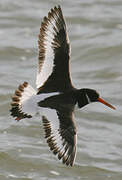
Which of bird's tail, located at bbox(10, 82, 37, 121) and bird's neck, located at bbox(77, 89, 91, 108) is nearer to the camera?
bird's tail, located at bbox(10, 82, 37, 121)

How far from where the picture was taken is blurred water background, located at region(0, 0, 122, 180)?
729cm

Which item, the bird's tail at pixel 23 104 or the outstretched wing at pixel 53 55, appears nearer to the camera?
the bird's tail at pixel 23 104

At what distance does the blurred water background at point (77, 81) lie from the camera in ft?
23.9

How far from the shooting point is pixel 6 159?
24.3 feet

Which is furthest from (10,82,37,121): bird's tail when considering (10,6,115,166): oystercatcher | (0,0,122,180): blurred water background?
(0,0,122,180): blurred water background

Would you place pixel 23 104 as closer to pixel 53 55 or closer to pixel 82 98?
pixel 82 98

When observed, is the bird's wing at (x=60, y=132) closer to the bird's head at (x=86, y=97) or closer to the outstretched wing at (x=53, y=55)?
the bird's head at (x=86, y=97)

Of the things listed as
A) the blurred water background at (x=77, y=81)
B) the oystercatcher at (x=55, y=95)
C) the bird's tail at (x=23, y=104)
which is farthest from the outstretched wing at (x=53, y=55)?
the blurred water background at (x=77, y=81)

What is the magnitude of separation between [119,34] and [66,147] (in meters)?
5.93

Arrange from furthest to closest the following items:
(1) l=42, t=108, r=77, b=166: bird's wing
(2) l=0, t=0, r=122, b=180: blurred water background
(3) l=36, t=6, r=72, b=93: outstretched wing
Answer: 1. (2) l=0, t=0, r=122, b=180: blurred water background
2. (3) l=36, t=6, r=72, b=93: outstretched wing
3. (1) l=42, t=108, r=77, b=166: bird's wing

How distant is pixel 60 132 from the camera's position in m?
6.06

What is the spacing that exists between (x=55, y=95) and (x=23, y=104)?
0.36 metres

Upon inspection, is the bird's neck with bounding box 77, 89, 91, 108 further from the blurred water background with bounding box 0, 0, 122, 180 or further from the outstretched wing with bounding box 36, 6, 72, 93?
the blurred water background with bounding box 0, 0, 122, 180

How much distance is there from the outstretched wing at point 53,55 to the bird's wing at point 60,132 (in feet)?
1.21
